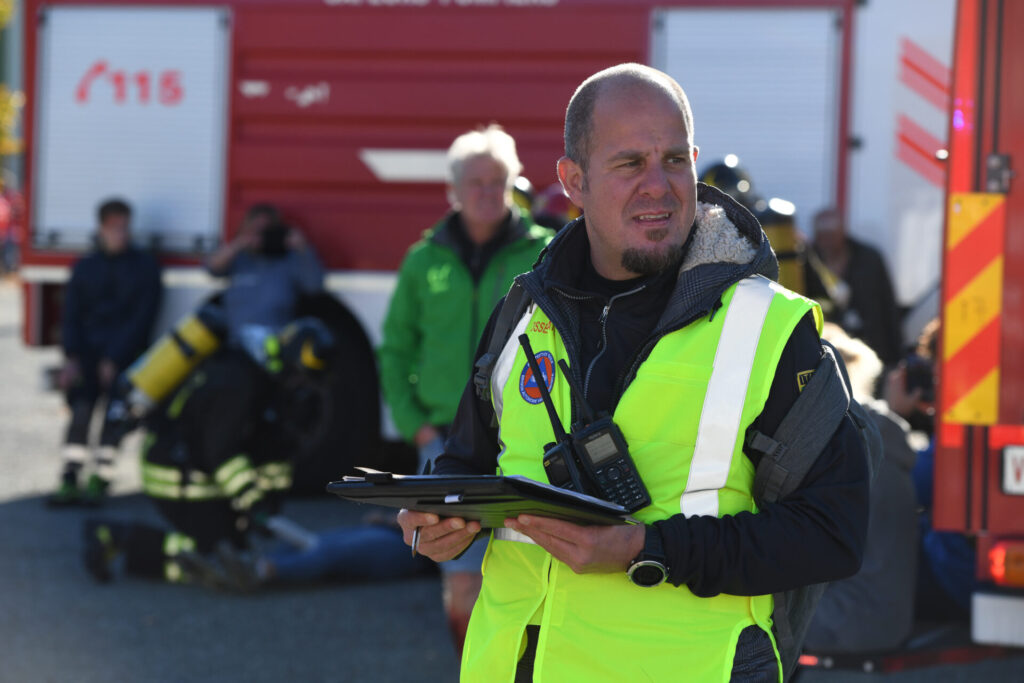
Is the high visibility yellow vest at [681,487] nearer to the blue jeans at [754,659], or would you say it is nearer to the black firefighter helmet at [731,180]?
the blue jeans at [754,659]

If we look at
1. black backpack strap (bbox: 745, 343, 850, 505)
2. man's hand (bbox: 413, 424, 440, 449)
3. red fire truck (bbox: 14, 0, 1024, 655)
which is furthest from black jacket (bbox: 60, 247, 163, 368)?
black backpack strap (bbox: 745, 343, 850, 505)

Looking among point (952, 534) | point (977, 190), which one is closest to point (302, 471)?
point (952, 534)

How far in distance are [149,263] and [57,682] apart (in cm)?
376

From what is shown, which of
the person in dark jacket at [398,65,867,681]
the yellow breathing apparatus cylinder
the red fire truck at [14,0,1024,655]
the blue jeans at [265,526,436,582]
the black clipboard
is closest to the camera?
the black clipboard

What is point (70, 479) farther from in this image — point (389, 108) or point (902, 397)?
point (902, 397)

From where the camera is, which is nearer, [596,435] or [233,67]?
[596,435]

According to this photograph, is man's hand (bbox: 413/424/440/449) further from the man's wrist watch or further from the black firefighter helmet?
the man's wrist watch

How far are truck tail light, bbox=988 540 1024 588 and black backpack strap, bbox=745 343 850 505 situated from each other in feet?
6.59

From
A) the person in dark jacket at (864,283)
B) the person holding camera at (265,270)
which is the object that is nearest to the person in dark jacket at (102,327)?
Result: the person holding camera at (265,270)

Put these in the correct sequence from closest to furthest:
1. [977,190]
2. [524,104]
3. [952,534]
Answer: [977,190], [952,534], [524,104]

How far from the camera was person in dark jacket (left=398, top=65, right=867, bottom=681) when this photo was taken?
79.4 inches

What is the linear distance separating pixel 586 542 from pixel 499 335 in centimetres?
51

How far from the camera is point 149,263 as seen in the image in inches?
325

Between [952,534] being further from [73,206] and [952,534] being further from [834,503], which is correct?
[73,206]
